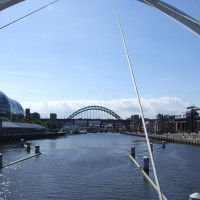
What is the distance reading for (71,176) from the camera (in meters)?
30.6

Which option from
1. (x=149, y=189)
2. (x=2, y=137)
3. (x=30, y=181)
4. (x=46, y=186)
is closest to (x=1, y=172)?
(x=30, y=181)

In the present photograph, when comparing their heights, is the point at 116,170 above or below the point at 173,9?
below

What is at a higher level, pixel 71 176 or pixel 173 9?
pixel 173 9

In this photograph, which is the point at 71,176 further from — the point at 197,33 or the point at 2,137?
the point at 2,137

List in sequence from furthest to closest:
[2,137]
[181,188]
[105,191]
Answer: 1. [2,137]
2. [181,188]
3. [105,191]

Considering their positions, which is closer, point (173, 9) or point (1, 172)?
point (173, 9)

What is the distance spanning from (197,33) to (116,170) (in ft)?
79.7

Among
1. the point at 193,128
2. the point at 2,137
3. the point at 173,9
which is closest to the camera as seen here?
the point at 173,9

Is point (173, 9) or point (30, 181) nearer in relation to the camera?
point (173, 9)

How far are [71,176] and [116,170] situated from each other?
5.35m

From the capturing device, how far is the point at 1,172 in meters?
32.0

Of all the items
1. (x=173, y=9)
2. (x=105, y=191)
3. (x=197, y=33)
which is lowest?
(x=105, y=191)

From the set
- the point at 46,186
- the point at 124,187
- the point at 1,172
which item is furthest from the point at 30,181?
the point at 124,187

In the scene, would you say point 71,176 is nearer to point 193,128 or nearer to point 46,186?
point 46,186
